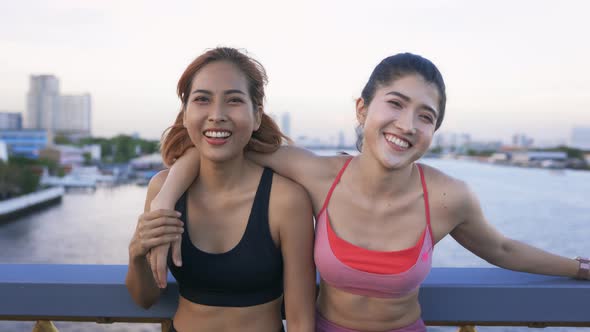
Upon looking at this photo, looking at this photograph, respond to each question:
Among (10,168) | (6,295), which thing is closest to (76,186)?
(10,168)

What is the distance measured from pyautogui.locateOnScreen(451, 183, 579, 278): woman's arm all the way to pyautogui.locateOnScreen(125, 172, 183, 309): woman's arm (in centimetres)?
77

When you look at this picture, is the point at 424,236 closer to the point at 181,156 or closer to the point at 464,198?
the point at 464,198

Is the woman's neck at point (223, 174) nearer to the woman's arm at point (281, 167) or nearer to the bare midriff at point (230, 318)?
the woman's arm at point (281, 167)

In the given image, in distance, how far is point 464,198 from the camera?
1.34 metres

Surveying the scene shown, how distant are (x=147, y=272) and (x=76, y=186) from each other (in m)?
56.4

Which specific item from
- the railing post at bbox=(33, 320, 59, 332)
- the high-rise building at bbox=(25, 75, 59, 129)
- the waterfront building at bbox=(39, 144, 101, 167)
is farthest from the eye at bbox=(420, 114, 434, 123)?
the high-rise building at bbox=(25, 75, 59, 129)

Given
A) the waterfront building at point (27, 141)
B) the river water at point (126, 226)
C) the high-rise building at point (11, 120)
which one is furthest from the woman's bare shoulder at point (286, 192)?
the high-rise building at point (11, 120)

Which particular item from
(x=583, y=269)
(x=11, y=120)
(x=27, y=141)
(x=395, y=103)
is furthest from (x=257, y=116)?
(x=11, y=120)

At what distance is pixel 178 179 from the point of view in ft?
4.54

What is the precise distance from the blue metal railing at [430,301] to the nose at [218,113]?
0.49m

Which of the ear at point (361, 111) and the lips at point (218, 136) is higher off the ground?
the ear at point (361, 111)

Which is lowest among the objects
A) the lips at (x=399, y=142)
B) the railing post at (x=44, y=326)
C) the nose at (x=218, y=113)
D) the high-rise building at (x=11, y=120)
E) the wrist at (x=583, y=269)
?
the high-rise building at (x=11, y=120)

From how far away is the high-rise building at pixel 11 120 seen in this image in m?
74.3

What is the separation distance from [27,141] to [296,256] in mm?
66690
